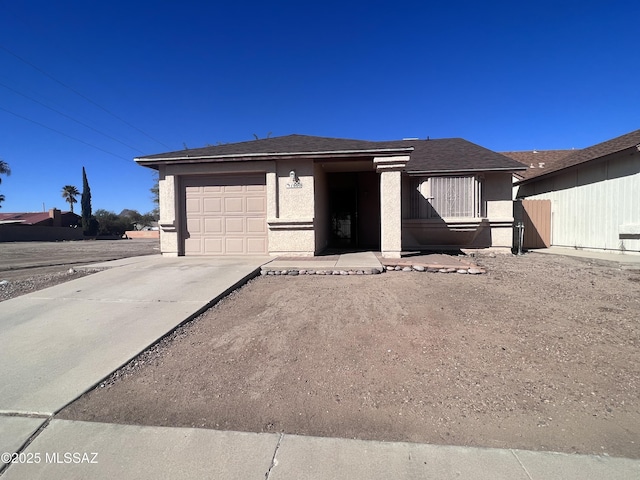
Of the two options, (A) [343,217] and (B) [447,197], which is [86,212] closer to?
(A) [343,217]

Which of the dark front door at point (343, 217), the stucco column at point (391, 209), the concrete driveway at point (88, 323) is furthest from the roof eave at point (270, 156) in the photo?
the dark front door at point (343, 217)

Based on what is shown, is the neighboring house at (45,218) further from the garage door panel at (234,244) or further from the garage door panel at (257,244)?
the garage door panel at (257,244)

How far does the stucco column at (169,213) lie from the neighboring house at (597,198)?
14.7 metres

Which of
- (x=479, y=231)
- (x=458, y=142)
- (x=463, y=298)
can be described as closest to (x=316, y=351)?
(x=463, y=298)

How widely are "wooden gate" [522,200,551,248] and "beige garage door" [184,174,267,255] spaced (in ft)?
40.0

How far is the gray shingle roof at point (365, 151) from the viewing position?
9851 mm

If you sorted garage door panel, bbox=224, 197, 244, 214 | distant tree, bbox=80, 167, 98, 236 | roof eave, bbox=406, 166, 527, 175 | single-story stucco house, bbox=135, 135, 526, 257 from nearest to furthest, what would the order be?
single-story stucco house, bbox=135, 135, 526, 257, garage door panel, bbox=224, 197, 244, 214, roof eave, bbox=406, 166, 527, 175, distant tree, bbox=80, 167, 98, 236

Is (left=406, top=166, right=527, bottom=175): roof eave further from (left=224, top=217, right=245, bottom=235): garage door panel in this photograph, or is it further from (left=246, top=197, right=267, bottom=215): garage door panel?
(left=224, top=217, right=245, bottom=235): garage door panel

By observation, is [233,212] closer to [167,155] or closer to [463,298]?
[167,155]

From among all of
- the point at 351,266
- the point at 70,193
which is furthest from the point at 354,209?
the point at 70,193

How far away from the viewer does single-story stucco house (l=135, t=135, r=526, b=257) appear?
9805 mm

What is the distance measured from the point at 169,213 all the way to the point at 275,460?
9.58 m

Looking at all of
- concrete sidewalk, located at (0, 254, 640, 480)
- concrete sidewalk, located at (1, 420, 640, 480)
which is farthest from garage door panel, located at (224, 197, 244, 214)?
concrete sidewalk, located at (1, 420, 640, 480)

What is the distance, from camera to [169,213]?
10484mm
